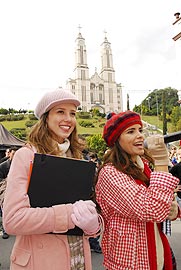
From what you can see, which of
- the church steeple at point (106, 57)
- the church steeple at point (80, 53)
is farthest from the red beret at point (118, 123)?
the church steeple at point (106, 57)

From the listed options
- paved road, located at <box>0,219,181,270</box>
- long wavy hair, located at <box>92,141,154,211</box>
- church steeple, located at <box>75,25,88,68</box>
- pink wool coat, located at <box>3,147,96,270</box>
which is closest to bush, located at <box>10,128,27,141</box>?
paved road, located at <box>0,219,181,270</box>

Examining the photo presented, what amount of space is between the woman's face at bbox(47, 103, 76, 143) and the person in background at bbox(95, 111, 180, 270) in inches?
11.0

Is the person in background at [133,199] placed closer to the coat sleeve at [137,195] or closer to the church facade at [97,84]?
the coat sleeve at [137,195]

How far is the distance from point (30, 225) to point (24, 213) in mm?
58

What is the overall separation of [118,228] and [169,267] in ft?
1.28

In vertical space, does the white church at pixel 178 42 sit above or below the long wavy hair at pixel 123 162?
above

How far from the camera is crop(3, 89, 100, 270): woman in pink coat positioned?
1.13 m

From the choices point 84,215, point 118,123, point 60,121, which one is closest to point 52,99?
point 60,121

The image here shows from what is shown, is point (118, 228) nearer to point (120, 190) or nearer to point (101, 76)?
point (120, 190)

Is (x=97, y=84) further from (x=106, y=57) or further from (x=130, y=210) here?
(x=130, y=210)

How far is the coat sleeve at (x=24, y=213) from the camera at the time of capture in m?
1.12

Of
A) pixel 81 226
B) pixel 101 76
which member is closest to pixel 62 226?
pixel 81 226

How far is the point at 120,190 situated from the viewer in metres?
1.37

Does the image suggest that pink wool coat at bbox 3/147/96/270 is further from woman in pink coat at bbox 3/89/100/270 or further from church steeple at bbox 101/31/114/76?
church steeple at bbox 101/31/114/76
